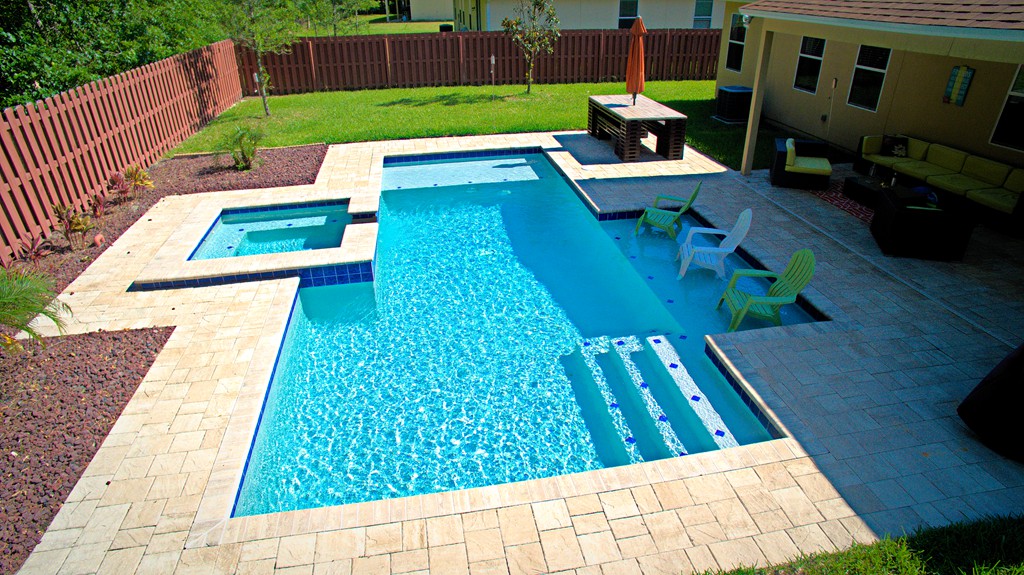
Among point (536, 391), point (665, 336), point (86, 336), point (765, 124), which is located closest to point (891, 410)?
point (665, 336)

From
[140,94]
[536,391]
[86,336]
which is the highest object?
[140,94]

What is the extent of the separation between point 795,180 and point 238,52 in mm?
16966

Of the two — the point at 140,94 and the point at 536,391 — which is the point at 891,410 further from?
the point at 140,94

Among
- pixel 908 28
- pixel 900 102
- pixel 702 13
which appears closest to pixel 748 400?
pixel 908 28

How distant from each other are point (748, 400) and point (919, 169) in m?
6.84

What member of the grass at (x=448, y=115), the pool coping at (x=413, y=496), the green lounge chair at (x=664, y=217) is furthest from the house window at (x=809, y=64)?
the pool coping at (x=413, y=496)

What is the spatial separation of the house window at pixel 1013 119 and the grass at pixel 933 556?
24.7ft

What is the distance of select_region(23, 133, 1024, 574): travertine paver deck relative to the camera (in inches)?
158

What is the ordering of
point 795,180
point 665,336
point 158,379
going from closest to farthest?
1. point 158,379
2. point 665,336
3. point 795,180

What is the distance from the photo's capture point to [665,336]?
22.9 ft

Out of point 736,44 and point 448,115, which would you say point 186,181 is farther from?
point 736,44

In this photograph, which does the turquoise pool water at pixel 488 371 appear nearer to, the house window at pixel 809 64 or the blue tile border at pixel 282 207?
the blue tile border at pixel 282 207

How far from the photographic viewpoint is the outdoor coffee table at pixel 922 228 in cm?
755

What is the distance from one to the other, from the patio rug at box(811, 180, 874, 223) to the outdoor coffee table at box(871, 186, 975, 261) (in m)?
1.25
